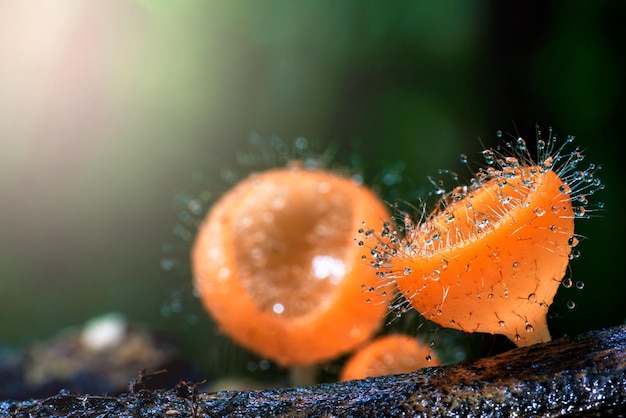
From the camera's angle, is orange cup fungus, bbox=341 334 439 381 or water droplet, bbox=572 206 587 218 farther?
orange cup fungus, bbox=341 334 439 381

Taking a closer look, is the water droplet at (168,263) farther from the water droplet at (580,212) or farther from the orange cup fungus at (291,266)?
the water droplet at (580,212)

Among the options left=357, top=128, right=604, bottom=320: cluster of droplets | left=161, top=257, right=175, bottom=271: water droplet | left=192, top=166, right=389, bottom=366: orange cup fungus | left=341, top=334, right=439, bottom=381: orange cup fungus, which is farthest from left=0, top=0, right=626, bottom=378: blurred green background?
left=357, top=128, right=604, bottom=320: cluster of droplets

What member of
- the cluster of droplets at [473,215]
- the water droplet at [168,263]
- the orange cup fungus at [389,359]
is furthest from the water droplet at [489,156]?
the water droplet at [168,263]

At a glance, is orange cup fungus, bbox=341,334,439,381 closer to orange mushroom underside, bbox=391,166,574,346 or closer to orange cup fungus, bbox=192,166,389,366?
orange cup fungus, bbox=192,166,389,366

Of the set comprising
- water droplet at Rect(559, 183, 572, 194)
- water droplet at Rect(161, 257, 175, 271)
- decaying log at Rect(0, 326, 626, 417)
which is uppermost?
water droplet at Rect(161, 257, 175, 271)

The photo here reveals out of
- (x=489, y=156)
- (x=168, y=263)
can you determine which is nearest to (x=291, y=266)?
(x=168, y=263)

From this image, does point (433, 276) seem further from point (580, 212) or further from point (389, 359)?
point (389, 359)

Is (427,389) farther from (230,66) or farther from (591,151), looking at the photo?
(230,66)
